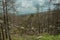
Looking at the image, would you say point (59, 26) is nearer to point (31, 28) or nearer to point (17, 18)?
point (31, 28)

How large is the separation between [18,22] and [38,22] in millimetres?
774

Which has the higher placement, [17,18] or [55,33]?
[17,18]

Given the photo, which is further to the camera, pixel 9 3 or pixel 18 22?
pixel 18 22

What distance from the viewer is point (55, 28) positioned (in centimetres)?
698

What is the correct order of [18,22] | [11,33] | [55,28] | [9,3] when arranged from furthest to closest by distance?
[55,28], [18,22], [11,33], [9,3]

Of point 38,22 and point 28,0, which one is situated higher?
point 28,0

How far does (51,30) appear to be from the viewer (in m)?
7.03

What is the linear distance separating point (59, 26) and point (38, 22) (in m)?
0.77

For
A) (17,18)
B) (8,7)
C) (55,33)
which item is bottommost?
(55,33)

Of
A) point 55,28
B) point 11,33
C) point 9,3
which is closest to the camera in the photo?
point 9,3

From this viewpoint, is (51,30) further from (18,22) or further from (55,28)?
(18,22)

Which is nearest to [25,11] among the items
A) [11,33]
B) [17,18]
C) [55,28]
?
[17,18]

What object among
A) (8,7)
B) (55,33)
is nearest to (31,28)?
(55,33)

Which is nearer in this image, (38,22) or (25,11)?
(25,11)
